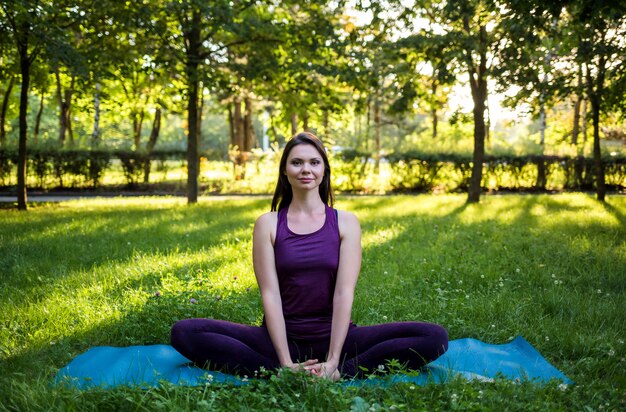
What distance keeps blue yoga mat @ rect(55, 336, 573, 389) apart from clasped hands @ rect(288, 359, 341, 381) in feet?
0.39

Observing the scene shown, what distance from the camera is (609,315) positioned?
5008 mm

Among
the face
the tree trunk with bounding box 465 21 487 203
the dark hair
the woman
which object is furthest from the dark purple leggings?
the tree trunk with bounding box 465 21 487 203

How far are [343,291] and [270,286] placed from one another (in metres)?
0.46

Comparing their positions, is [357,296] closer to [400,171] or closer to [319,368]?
[319,368]

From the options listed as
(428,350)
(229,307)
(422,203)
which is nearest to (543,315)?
(428,350)

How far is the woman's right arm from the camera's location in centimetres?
362

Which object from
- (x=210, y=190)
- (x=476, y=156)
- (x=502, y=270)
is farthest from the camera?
(x=210, y=190)

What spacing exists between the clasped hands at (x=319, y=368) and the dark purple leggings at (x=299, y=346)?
20cm

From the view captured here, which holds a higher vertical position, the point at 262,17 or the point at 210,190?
the point at 262,17

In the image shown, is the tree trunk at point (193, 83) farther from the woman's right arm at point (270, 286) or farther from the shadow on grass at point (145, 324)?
the woman's right arm at point (270, 286)

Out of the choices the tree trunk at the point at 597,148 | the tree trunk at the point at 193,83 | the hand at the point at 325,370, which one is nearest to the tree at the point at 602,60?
the tree trunk at the point at 597,148

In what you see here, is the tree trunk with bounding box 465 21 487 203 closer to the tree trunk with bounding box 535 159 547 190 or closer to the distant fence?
the distant fence

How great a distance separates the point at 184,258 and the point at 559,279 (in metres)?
4.37

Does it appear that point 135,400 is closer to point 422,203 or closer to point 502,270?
point 502,270
